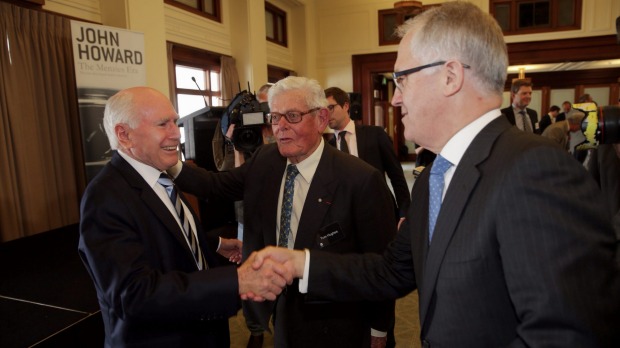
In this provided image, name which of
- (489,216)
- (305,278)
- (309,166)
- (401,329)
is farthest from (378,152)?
(489,216)

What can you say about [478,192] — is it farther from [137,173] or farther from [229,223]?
[229,223]

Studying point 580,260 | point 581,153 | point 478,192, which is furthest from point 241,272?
point 581,153

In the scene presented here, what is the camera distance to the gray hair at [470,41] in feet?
3.09

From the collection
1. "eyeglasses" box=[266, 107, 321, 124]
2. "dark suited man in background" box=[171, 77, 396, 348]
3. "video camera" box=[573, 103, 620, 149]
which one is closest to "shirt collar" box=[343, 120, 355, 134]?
"dark suited man in background" box=[171, 77, 396, 348]

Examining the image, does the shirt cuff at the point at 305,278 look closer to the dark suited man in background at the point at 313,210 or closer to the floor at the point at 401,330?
the dark suited man in background at the point at 313,210

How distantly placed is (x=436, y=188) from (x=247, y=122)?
4.82ft

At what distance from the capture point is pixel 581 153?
225 cm

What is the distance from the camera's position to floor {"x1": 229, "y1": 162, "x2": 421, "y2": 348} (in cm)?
292

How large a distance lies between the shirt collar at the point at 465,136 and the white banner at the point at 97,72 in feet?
13.0

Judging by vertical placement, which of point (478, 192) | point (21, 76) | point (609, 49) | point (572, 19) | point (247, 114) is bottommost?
point (478, 192)

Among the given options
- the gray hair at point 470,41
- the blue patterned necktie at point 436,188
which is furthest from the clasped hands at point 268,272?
the gray hair at point 470,41

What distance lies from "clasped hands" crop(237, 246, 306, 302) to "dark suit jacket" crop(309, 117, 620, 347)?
486 millimetres

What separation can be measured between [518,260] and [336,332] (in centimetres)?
101

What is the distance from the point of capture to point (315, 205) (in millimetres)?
1656
